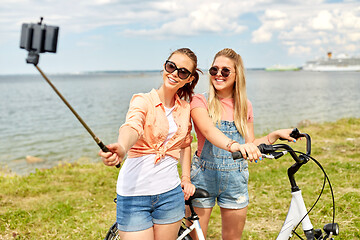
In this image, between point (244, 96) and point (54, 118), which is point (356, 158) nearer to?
point (244, 96)

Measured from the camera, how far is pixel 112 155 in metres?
1.96

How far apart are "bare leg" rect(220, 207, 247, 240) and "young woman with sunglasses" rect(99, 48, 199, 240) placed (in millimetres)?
681

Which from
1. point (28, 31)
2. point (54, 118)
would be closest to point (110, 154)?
point (28, 31)

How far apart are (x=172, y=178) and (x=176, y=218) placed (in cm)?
32

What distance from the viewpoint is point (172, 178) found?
9.29 ft

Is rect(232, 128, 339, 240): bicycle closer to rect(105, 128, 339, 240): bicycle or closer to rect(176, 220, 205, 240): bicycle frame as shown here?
rect(105, 128, 339, 240): bicycle

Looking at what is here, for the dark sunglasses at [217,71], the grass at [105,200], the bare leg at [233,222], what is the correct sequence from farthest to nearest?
the grass at [105,200] → the bare leg at [233,222] → the dark sunglasses at [217,71]

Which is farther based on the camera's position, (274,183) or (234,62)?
(274,183)

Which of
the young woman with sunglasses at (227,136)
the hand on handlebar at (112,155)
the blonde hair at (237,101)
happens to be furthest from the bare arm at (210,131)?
the hand on handlebar at (112,155)

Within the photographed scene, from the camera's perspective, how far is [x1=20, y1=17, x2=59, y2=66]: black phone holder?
150 cm

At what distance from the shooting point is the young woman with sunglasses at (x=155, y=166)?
2.68 meters

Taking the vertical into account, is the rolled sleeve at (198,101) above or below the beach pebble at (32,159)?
above

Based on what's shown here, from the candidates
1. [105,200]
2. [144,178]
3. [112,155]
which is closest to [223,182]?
[144,178]

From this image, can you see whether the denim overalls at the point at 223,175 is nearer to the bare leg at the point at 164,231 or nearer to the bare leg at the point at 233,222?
the bare leg at the point at 233,222
